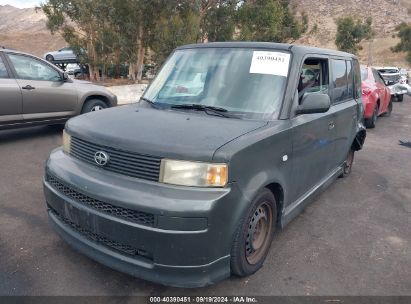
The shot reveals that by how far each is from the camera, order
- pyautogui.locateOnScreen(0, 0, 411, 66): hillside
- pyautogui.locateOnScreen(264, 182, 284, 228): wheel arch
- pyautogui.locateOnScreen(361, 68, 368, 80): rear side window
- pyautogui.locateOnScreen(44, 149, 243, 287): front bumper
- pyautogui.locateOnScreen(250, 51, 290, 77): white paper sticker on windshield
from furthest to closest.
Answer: pyautogui.locateOnScreen(0, 0, 411, 66): hillside → pyautogui.locateOnScreen(361, 68, 368, 80): rear side window → pyautogui.locateOnScreen(250, 51, 290, 77): white paper sticker on windshield → pyautogui.locateOnScreen(264, 182, 284, 228): wheel arch → pyautogui.locateOnScreen(44, 149, 243, 287): front bumper

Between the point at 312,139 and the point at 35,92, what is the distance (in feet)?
17.6

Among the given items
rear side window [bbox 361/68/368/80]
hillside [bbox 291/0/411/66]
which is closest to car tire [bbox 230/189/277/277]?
rear side window [bbox 361/68/368/80]

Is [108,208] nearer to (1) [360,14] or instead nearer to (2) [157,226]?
(2) [157,226]

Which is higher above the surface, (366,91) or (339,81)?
(339,81)

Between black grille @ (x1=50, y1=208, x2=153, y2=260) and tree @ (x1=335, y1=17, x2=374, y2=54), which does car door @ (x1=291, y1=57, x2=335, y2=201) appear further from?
tree @ (x1=335, y1=17, x2=374, y2=54)

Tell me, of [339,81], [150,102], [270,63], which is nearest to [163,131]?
[150,102]

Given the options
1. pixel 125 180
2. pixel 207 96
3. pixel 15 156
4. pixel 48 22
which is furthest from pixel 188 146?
pixel 48 22

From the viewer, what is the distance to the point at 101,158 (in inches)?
110

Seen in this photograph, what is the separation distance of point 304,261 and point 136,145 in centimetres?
187

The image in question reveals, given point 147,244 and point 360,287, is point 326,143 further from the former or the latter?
point 147,244

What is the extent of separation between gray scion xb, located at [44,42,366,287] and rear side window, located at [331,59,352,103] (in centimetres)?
48

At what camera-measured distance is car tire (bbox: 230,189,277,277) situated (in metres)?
2.79

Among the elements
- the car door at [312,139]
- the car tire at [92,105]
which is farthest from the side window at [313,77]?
the car tire at [92,105]

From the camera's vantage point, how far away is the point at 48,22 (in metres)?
14.1
